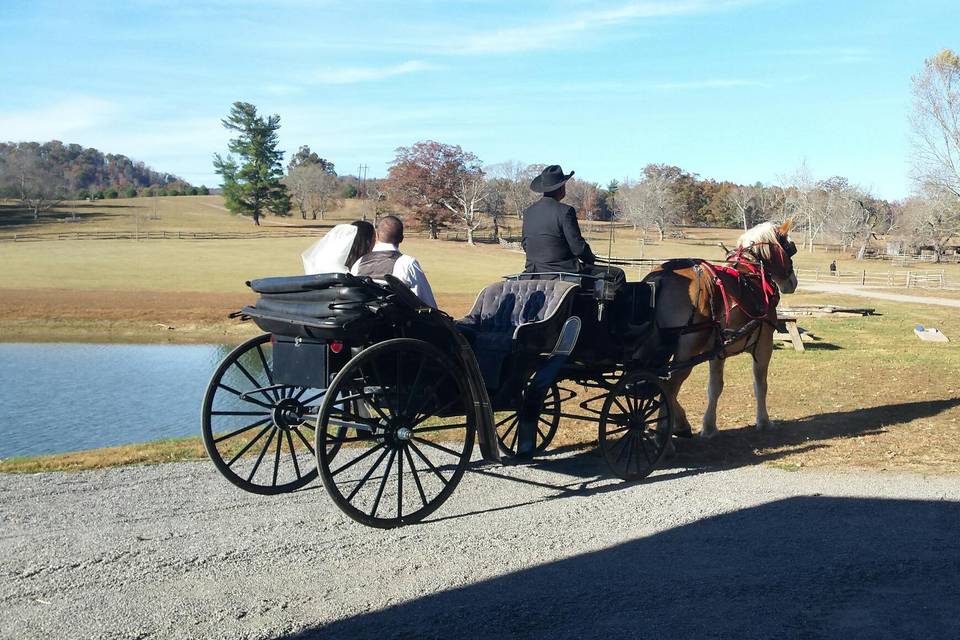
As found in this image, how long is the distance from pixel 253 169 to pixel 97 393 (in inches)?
3245

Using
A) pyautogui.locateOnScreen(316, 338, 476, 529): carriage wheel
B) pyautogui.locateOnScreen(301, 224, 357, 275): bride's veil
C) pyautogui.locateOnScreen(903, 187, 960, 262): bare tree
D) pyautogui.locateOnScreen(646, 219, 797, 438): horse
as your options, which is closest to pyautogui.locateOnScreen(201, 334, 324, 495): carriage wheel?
pyautogui.locateOnScreen(316, 338, 476, 529): carriage wheel

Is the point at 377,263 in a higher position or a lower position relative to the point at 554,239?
lower

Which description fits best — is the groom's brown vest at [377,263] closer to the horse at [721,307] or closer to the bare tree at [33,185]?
the horse at [721,307]

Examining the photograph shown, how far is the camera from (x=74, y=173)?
148 m

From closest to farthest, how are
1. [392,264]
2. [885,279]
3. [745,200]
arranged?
[392,264] < [885,279] < [745,200]

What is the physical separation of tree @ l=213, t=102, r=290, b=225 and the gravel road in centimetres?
9369

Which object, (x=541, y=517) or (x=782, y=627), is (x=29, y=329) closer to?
(x=541, y=517)

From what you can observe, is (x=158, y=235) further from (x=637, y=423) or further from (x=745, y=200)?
(x=637, y=423)

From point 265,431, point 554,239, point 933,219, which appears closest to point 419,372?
point 265,431

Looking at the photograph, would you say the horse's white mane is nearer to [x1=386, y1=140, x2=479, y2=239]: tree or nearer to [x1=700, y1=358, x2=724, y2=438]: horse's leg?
[x1=700, y1=358, x2=724, y2=438]: horse's leg

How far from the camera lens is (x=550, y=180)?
7.44 m

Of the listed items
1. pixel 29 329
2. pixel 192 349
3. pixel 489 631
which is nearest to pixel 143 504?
pixel 489 631

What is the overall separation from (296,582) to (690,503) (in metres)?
3.16

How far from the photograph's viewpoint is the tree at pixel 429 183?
88.2m
